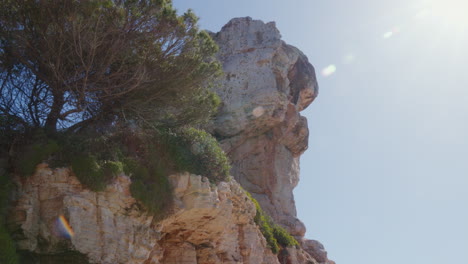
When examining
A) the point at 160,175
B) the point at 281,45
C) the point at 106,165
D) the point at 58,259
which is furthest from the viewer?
the point at 281,45

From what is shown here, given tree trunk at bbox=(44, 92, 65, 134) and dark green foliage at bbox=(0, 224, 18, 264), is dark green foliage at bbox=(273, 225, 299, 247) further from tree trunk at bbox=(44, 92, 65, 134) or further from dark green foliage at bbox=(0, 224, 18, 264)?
dark green foliage at bbox=(0, 224, 18, 264)

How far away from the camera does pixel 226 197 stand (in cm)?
1667

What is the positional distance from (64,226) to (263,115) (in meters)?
16.3

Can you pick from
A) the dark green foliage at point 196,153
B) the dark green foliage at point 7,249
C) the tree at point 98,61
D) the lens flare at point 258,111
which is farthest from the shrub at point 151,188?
the lens flare at point 258,111

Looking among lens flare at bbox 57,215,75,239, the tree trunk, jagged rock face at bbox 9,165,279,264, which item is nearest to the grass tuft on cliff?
jagged rock face at bbox 9,165,279,264

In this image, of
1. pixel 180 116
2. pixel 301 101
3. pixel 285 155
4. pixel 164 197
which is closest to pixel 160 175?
pixel 164 197

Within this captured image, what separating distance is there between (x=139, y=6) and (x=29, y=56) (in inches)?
133

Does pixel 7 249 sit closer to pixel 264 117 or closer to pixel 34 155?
pixel 34 155

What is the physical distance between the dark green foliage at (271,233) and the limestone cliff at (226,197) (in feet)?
1.30

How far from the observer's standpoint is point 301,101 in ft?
101

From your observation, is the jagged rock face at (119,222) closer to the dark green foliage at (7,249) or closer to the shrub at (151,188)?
the shrub at (151,188)

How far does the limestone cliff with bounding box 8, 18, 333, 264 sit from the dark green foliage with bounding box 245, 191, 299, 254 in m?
0.40

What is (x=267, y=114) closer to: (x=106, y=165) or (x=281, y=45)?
(x=281, y=45)

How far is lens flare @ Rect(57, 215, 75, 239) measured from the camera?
12539mm
